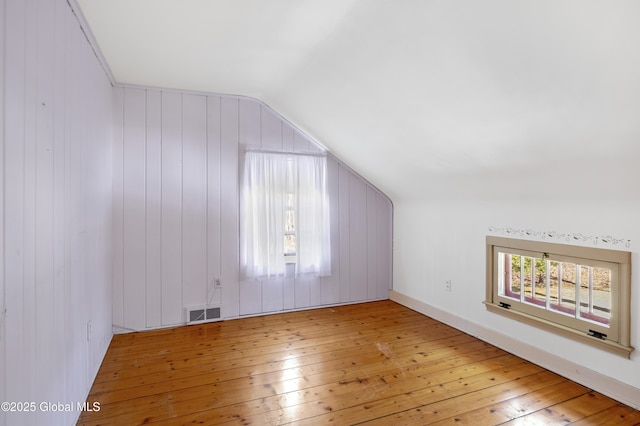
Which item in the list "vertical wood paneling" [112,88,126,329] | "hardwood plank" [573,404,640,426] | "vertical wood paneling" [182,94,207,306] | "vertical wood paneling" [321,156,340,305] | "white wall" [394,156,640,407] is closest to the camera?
"hardwood plank" [573,404,640,426]

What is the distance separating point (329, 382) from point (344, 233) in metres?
2.06

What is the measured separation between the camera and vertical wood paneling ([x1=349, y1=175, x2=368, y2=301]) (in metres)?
4.30

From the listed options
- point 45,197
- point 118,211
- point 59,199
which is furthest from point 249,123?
point 45,197

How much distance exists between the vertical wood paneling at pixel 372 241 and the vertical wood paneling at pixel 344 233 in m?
0.28

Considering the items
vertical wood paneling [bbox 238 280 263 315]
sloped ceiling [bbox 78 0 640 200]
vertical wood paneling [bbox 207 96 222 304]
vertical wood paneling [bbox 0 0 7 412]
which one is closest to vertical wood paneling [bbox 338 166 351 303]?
sloped ceiling [bbox 78 0 640 200]

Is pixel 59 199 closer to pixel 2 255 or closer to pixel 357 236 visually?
pixel 2 255

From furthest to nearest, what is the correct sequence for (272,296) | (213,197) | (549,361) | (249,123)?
(272,296), (249,123), (213,197), (549,361)

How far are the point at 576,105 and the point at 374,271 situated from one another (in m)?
3.03

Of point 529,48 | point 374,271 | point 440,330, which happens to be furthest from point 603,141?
point 374,271

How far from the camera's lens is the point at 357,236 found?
4336 mm

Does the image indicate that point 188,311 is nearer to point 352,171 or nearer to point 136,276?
point 136,276

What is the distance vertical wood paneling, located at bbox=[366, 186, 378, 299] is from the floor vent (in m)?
1.85

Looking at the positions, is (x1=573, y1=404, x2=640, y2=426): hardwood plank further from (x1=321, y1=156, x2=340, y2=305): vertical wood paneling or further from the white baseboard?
(x1=321, y1=156, x2=340, y2=305): vertical wood paneling

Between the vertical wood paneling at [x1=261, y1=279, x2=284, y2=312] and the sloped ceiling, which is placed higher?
the sloped ceiling
